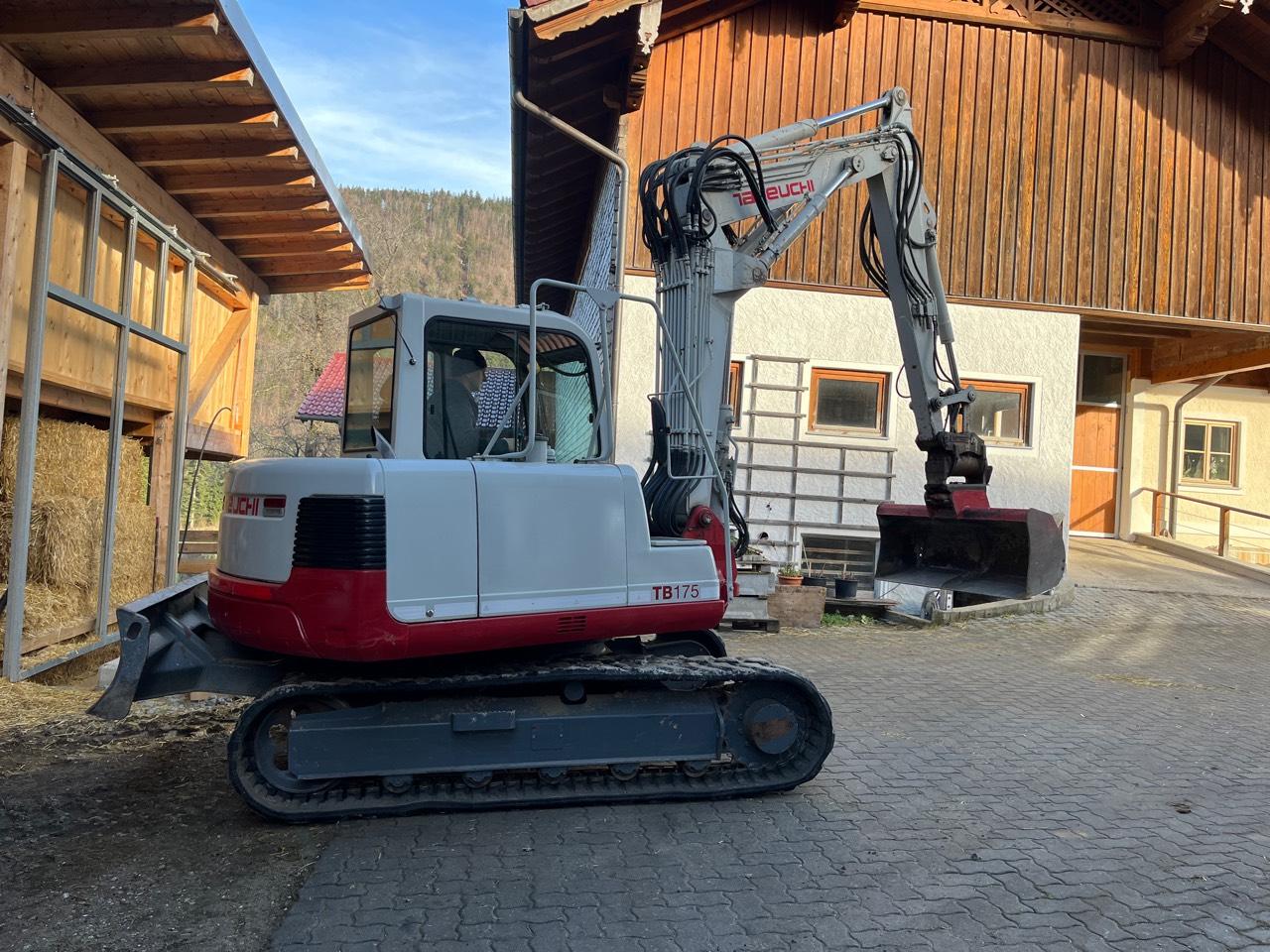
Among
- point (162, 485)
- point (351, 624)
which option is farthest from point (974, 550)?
point (162, 485)

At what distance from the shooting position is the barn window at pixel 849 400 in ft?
42.3

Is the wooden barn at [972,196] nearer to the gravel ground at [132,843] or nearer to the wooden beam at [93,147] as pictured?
the wooden beam at [93,147]

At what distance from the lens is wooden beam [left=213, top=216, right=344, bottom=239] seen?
10.3 metres

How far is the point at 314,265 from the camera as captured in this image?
39.1ft

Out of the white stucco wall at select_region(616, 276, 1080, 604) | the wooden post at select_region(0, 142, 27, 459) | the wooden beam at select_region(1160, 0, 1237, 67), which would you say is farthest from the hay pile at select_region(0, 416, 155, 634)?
the wooden beam at select_region(1160, 0, 1237, 67)

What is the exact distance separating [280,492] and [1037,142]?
1231 cm

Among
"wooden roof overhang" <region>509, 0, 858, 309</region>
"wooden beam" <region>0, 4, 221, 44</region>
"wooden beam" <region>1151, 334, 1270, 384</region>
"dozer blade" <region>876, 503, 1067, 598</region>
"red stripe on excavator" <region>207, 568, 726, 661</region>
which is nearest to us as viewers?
"red stripe on excavator" <region>207, 568, 726, 661</region>

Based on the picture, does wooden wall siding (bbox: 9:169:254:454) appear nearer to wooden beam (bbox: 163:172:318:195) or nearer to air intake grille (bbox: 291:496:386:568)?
wooden beam (bbox: 163:172:318:195)

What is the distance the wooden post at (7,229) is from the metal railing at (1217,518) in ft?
52.7

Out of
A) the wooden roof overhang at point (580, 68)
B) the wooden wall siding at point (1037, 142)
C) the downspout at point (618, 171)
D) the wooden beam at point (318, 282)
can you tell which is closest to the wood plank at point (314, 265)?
the wooden beam at point (318, 282)

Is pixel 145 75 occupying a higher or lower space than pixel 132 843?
higher

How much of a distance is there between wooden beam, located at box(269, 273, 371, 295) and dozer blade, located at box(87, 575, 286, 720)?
809 cm

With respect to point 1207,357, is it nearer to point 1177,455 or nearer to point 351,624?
point 1177,455

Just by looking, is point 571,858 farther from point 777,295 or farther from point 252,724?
point 777,295
